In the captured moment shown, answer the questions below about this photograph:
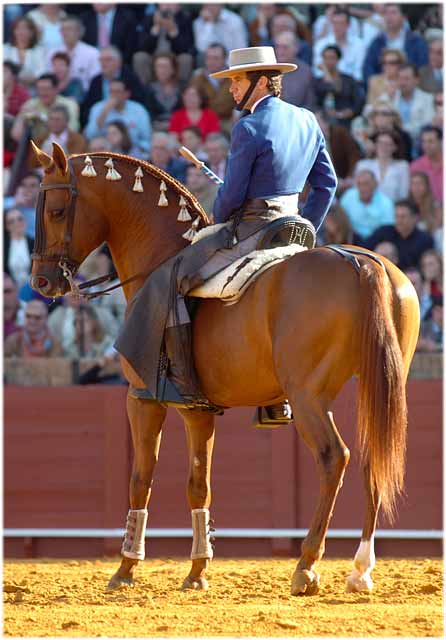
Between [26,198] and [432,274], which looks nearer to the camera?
[432,274]

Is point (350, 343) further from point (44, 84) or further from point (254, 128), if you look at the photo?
point (44, 84)


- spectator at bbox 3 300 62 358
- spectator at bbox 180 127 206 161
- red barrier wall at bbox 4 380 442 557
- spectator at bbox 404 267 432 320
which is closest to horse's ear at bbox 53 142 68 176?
red barrier wall at bbox 4 380 442 557

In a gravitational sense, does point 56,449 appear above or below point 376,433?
below

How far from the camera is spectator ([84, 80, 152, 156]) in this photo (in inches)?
399

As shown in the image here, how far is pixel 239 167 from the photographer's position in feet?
17.6

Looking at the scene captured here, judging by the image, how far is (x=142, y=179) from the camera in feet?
19.7

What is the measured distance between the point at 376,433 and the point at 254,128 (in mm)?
1450

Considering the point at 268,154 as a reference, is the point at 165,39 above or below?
above

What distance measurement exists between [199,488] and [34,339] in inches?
146

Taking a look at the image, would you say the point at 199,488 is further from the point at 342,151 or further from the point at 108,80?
the point at 108,80

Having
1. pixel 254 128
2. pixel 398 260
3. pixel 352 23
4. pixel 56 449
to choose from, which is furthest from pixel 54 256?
pixel 352 23

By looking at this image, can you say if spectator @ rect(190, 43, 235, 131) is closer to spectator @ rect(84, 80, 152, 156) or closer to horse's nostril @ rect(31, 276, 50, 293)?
spectator @ rect(84, 80, 152, 156)

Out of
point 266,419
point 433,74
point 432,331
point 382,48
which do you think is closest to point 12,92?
point 382,48

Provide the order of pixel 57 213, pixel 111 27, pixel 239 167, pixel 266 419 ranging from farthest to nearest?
pixel 111 27 → pixel 57 213 → pixel 266 419 → pixel 239 167
